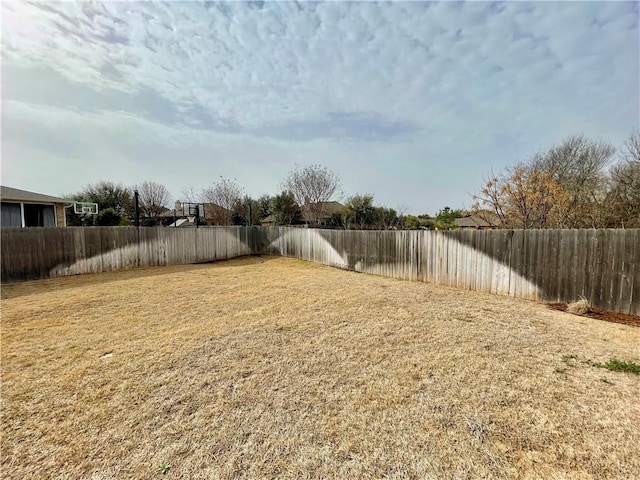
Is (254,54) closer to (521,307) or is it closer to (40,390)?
(40,390)

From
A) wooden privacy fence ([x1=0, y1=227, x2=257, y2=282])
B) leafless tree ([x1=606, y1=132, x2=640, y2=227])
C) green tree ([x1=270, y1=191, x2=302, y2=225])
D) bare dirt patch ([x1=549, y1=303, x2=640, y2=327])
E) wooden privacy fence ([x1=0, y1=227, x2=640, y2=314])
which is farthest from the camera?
green tree ([x1=270, y1=191, x2=302, y2=225])

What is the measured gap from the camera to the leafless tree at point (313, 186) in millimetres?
20141

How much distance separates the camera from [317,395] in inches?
95.7

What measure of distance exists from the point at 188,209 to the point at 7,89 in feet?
35.2

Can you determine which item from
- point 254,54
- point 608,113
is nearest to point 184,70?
point 254,54

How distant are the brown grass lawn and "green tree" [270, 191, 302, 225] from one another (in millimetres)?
18995

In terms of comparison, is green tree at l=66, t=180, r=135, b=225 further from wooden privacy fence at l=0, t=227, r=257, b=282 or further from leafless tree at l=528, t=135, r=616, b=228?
leafless tree at l=528, t=135, r=616, b=228

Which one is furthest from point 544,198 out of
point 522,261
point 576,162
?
point 576,162

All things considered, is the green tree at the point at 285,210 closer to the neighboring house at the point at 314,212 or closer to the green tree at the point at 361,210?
the neighboring house at the point at 314,212

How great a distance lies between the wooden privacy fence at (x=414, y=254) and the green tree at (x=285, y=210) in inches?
395

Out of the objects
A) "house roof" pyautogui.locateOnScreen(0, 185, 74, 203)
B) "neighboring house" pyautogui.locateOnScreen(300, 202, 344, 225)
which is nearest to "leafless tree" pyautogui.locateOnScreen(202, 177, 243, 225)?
"neighboring house" pyautogui.locateOnScreen(300, 202, 344, 225)

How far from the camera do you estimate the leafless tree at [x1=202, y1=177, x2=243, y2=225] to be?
23.6m

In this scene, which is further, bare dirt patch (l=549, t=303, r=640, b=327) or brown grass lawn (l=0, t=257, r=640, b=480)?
bare dirt patch (l=549, t=303, r=640, b=327)

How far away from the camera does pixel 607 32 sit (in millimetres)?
5457
